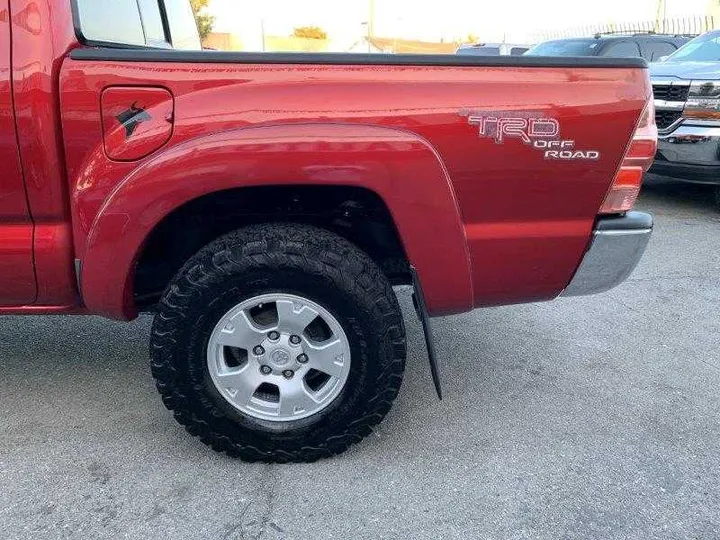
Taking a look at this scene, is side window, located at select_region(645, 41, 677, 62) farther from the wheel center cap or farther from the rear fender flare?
the wheel center cap

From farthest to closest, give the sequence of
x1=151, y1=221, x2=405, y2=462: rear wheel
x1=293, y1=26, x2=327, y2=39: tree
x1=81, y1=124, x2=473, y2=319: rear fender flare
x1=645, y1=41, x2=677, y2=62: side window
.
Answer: x1=293, y1=26, x2=327, y2=39: tree, x1=645, y1=41, x2=677, y2=62: side window, x1=151, y1=221, x2=405, y2=462: rear wheel, x1=81, y1=124, x2=473, y2=319: rear fender flare

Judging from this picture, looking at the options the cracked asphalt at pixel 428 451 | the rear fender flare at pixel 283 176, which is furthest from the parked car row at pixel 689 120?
the rear fender flare at pixel 283 176

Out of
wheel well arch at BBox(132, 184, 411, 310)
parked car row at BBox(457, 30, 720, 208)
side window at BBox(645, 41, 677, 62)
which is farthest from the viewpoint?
side window at BBox(645, 41, 677, 62)

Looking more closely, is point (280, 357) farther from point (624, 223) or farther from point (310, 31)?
point (310, 31)

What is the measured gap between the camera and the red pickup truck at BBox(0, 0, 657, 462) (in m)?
2.09

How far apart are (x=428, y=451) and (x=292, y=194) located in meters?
1.15

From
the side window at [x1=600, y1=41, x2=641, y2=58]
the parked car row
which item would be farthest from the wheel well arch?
the side window at [x1=600, y1=41, x2=641, y2=58]

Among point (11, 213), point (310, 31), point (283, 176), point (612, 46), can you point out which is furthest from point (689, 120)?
point (310, 31)

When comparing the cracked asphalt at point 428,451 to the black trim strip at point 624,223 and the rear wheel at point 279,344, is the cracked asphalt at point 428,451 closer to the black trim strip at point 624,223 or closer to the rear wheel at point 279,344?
the rear wheel at point 279,344

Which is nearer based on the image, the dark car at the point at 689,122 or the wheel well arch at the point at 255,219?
the wheel well arch at the point at 255,219

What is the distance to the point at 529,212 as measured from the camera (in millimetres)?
2293

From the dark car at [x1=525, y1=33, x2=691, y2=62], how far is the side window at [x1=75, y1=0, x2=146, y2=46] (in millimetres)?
7568

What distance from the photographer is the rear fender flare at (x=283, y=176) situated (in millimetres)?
2062

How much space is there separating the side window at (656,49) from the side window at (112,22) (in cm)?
1036
